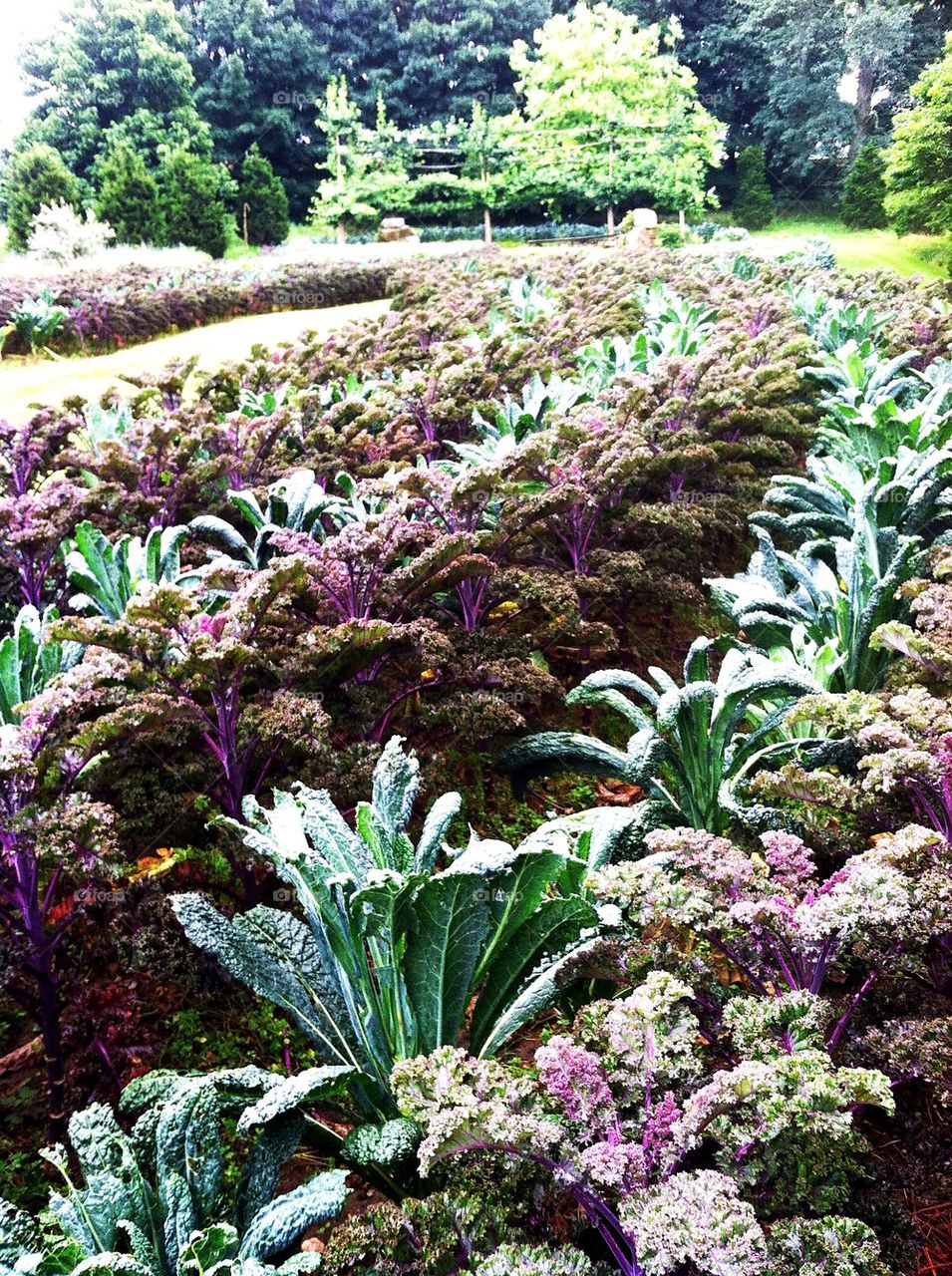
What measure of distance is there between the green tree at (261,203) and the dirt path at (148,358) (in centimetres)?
1452

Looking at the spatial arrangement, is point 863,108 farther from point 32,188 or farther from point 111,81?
point 111,81

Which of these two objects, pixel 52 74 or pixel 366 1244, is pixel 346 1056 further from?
pixel 52 74

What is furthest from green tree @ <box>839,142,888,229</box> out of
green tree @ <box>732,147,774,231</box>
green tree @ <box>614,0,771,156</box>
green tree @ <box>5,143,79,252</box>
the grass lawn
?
green tree @ <box>5,143,79,252</box>

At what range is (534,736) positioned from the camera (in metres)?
2.49

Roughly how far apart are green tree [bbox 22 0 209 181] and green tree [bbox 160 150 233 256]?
251 inches

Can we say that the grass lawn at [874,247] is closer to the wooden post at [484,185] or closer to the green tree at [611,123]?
the green tree at [611,123]

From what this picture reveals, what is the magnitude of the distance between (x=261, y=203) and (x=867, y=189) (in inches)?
669

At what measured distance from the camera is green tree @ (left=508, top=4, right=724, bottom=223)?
26.4 meters

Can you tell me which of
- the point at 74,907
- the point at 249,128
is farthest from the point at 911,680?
the point at 249,128

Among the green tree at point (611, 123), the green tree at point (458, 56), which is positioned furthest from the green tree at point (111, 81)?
the green tree at point (611, 123)

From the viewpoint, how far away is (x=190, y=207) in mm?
23891

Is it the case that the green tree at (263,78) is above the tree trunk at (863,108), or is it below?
above

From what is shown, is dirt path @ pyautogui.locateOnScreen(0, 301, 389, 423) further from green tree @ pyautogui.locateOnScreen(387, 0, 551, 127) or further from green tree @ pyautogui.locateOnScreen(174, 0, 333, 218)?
green tree @ pyautogui.locateOnScreen(387, 0, 551, 127)

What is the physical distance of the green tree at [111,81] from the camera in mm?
29844
